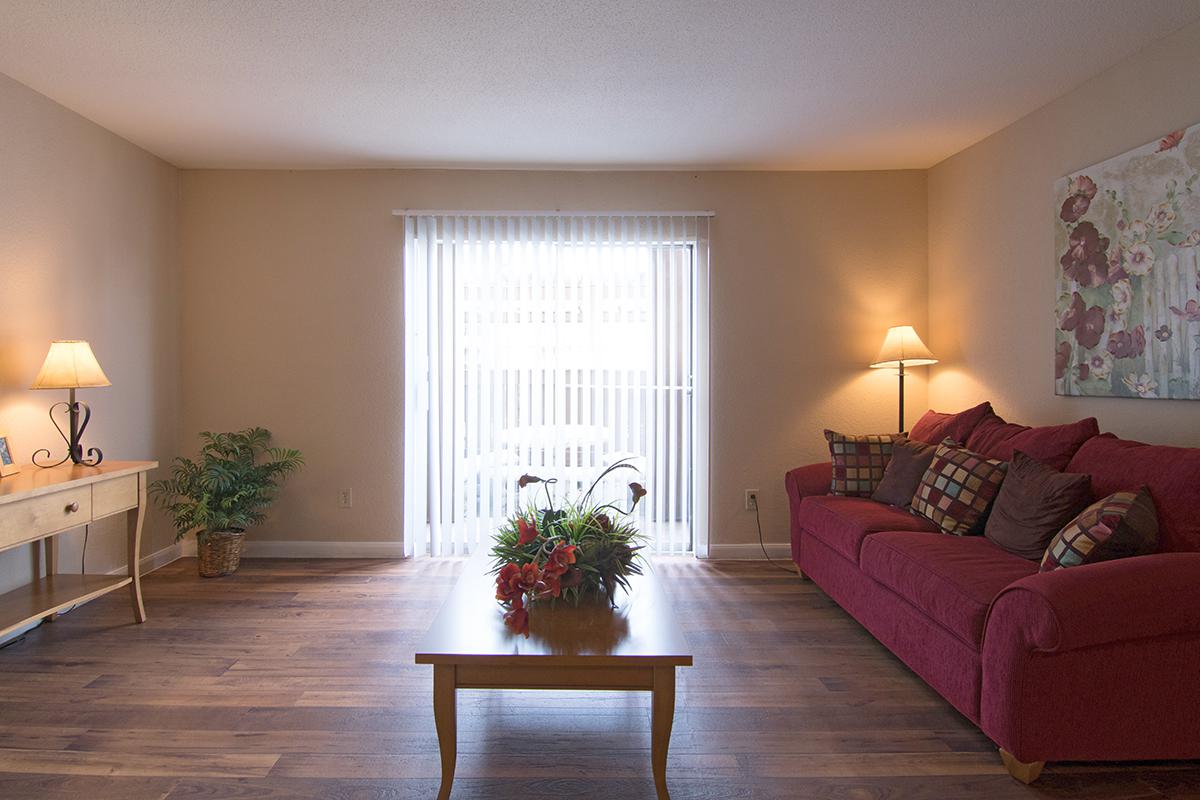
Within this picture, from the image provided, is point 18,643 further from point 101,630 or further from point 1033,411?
point 1033,411

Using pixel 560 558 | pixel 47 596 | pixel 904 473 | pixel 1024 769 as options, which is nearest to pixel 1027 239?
pixel 904 473

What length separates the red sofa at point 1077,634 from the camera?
1.96m

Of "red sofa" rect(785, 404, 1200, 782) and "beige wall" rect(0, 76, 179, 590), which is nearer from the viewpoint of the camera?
"red sofa" rect(785, 404, 1200, 782)

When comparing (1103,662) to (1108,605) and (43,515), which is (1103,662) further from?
(43,515)

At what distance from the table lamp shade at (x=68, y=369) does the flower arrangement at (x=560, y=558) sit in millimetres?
2162

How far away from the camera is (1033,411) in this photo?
11.8ft

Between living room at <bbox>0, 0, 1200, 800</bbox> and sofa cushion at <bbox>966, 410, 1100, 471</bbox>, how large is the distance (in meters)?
0.02

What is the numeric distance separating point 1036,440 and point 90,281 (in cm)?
469

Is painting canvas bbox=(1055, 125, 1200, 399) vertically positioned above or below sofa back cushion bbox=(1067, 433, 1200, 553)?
above

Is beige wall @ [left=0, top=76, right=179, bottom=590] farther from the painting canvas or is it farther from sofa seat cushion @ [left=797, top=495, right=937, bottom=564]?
the painting canvas

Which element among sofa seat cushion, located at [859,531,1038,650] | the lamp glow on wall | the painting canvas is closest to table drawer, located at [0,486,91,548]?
sofa seat cushion, located at [859,531,1038,650]

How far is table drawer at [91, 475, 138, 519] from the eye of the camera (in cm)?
309

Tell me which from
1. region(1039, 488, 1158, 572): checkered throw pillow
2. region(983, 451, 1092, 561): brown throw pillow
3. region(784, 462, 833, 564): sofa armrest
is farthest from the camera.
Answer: region(784, 462, 833, 564): sofa armrest

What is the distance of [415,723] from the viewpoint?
95.6 inches
